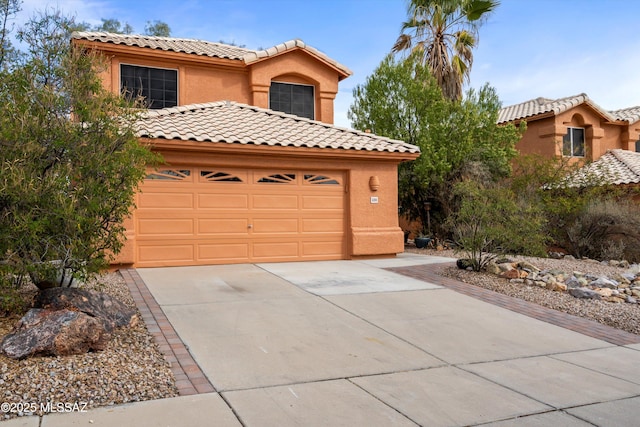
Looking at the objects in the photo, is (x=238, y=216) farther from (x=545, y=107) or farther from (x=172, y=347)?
(x=545, y=107)

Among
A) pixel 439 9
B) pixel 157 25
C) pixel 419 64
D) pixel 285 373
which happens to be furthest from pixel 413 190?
pixel 157 25

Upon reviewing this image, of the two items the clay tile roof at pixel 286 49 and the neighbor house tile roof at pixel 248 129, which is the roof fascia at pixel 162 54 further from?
the neighbor house tile roof at pixel 248 129

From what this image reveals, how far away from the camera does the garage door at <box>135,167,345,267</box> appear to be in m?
12.0

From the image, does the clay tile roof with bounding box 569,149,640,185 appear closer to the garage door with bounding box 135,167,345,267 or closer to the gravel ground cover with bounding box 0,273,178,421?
the garage door with bounding box 135,167,345,267

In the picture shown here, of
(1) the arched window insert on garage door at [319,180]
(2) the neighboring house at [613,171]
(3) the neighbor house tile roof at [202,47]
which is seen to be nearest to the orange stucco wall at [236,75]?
(3) the neighbor house tile roof at [202,47]

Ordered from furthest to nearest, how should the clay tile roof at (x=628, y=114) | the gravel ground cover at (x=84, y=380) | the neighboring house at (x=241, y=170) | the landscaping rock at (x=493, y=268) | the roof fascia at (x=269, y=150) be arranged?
the clay tile roof at (x=628, y=114)
the neighboring house at (x=241, y=170)
the roof fascia at (x=269, y=150)
the landscaping rock at (x=493, y=268)
the gravel ground cover at (x=84, y=380)

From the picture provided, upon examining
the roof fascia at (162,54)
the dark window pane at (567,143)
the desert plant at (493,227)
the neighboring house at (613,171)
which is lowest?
the desert plant at (493,227)

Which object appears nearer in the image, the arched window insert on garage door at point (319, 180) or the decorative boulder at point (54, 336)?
the decorative boulder at point (54, 336)

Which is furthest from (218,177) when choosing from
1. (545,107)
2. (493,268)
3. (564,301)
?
(545,107)

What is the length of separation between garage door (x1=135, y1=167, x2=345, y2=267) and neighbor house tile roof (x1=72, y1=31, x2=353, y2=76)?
5039mm

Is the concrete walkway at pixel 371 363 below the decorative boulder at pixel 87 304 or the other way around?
below

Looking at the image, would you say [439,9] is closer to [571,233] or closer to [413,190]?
[413,190]

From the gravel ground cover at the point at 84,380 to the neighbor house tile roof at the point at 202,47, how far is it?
11584 millimetres

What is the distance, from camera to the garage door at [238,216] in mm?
11984
